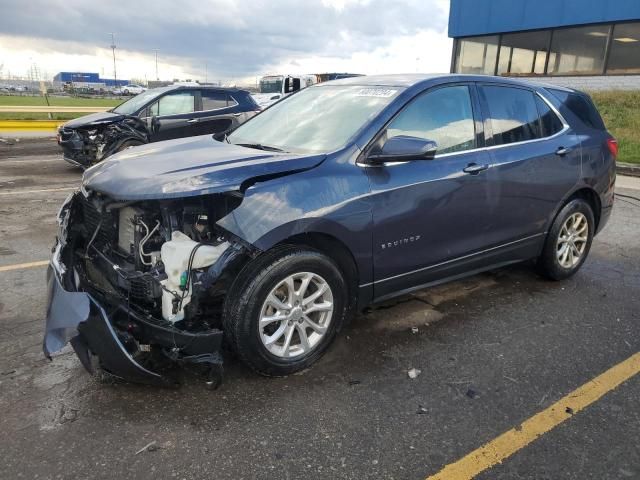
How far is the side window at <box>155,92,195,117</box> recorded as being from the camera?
34.4 ft

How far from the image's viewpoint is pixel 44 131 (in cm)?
1748

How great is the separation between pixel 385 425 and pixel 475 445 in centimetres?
45

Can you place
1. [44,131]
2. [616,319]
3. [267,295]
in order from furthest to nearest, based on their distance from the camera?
1. [44,131]
2. [616,319]
3. [267,295]

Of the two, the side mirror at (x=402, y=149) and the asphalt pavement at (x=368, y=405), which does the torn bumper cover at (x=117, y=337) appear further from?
the side mirror at (x=402, y=149)

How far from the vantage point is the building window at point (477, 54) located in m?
22.9

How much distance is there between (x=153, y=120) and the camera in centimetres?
1020

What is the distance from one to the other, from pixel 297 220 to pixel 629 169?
11.2 meters

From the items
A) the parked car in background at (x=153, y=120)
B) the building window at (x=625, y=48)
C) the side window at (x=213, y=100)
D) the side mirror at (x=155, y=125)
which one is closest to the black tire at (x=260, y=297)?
the parked car in background at (x=153, y=120)

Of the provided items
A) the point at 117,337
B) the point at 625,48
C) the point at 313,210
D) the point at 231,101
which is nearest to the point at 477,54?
the point at 625,48

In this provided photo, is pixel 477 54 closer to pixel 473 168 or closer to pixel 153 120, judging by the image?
pixel 153 120

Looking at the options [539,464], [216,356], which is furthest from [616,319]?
[216,356]

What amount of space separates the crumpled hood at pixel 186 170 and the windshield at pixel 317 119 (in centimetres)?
28

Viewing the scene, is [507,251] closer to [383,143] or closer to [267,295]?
[383,143]

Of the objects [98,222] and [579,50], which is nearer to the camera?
[98,222]
